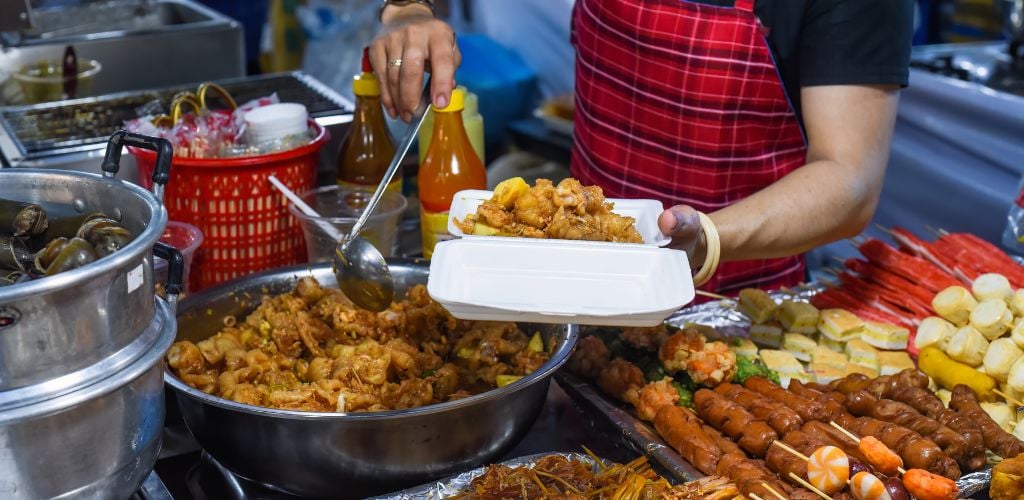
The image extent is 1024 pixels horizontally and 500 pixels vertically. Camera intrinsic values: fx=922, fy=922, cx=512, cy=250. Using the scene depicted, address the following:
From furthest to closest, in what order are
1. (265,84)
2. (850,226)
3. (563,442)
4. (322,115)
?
(265,84) < (322,115) < (850,226) < (563,442)

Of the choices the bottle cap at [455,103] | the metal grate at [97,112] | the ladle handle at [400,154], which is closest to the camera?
the ladle handle at [400,154]

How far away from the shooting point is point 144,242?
4.50 feet

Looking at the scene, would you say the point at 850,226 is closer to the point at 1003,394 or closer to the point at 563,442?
the point at 1003,394

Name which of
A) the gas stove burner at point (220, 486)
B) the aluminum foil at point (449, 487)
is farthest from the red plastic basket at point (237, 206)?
the aluminum foil at point (449, 487)

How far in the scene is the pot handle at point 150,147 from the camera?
1595 millimetres

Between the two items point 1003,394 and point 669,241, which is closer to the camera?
point 669,241

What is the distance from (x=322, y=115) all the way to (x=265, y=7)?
4.27 meters

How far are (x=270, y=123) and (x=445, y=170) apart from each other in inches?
20.9

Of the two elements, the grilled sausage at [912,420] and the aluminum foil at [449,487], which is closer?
the aluminum foil at [449,487]

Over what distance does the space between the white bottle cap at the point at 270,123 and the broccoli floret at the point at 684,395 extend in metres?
1.30

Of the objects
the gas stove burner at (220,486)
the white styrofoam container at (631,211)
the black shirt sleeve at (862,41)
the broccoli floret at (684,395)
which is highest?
the black shirt sleeve at (862,41)

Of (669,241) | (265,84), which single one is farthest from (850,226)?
(265,84)

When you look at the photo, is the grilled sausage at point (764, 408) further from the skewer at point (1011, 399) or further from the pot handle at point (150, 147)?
the pot handle at point (150, 147)

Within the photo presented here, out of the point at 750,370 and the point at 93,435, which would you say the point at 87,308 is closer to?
the point at 93,435
